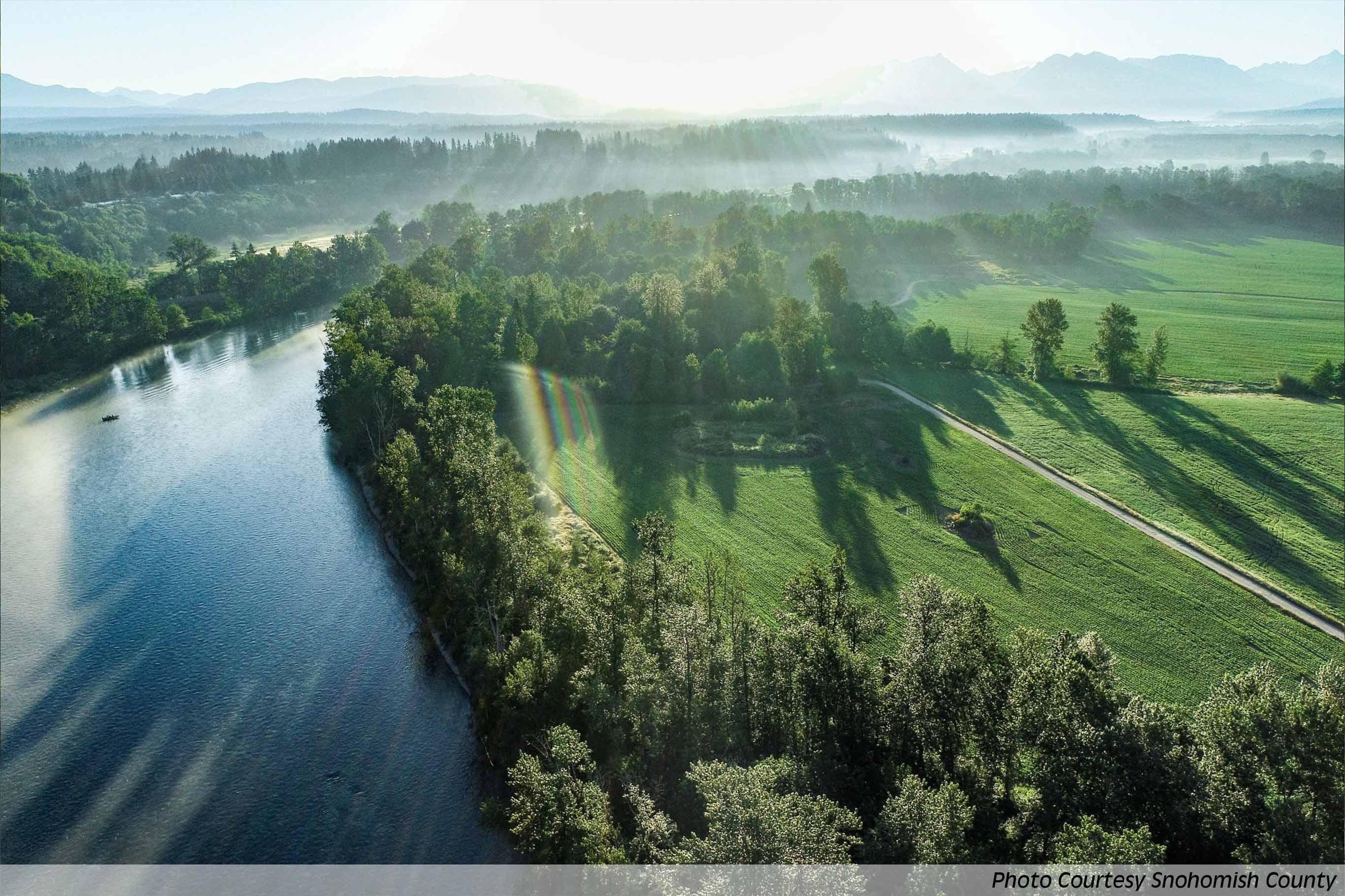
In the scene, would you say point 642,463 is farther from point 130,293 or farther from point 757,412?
point 130,293

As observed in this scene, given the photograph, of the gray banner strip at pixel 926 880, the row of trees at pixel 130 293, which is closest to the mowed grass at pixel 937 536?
the gray banner strip at pixel 926 880

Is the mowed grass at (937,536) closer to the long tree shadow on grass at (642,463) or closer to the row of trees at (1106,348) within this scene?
the long tree shadow on grass at (642,463)

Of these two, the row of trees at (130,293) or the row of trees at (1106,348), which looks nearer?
the row of trees at (1106,348)

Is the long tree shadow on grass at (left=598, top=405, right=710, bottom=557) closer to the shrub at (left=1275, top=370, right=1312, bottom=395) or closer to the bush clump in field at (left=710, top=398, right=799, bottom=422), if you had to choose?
the bush clump in field at (left=710, top=398, right=799, bottom=422)

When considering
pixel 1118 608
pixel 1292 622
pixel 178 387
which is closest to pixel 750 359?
pixel 1118 608

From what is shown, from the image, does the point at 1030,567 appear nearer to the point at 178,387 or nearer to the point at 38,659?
the point at 38,659

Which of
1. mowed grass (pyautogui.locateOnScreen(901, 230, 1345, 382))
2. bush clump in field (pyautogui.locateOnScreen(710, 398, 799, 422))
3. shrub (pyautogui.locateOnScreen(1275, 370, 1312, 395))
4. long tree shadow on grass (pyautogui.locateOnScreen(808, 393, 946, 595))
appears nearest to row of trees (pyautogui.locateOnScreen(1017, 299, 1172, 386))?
mowed grass (pyautogui.locateOnScreen(901, 230, 1345, 382))

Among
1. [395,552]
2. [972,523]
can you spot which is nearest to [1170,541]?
[972,523]
